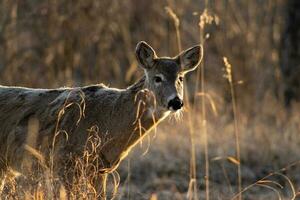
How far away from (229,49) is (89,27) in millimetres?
2838

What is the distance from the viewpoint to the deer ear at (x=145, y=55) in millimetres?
9203

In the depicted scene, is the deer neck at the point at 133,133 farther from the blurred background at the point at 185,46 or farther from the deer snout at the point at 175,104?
the blurred background at the point at 185,46

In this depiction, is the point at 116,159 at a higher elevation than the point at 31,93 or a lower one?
lower

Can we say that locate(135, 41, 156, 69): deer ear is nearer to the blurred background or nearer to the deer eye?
the deer eye

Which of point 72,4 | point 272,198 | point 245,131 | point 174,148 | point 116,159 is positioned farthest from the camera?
point 72,4

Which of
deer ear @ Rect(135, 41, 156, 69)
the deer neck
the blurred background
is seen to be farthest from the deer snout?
the blurred background

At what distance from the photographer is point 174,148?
12992mm

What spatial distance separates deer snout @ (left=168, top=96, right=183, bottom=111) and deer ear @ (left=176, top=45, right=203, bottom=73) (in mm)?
769

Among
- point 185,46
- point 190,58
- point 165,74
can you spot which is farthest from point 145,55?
point 185,46

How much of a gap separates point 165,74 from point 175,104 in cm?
53

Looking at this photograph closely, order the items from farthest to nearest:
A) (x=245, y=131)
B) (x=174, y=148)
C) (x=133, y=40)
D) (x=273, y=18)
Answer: (x=133, y=40), (x=273, y=18), (x=245, y=131), (x=174, y=148)

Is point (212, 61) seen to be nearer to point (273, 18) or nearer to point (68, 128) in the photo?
point (273, 18)

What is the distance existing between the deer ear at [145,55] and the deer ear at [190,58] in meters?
0.29

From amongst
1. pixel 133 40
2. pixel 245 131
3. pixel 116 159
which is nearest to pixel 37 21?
pixel 133 40
